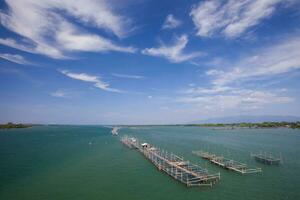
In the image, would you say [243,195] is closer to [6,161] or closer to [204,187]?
[204,187]

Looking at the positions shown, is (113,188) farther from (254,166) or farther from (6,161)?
(6,161)

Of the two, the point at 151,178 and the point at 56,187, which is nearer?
the point at 56,187

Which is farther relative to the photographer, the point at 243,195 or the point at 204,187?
the point at 204,187

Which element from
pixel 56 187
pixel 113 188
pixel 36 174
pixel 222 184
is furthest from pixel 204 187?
pixel 36 174

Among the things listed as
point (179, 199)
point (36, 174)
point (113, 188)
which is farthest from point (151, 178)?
point (36, 174)

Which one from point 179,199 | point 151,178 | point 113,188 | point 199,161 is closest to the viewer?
point 179,199

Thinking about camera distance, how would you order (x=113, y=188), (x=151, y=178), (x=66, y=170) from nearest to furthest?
(x=113, y=188)
(x=151, y=178)
(x=66, y=170)

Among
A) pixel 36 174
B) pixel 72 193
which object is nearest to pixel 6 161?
pixel 36 174

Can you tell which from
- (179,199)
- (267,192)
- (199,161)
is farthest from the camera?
(199,161)

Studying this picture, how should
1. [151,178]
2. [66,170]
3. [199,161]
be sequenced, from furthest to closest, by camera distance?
[199,161] < [66,170] < [151,178]
